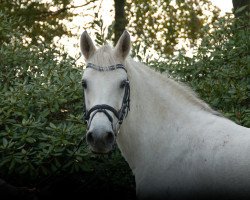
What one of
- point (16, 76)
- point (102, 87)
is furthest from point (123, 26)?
point (102, 87)

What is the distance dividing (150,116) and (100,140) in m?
0.72

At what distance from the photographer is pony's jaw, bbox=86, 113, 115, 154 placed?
13.6ft

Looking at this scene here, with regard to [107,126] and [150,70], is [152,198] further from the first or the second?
[150,70]

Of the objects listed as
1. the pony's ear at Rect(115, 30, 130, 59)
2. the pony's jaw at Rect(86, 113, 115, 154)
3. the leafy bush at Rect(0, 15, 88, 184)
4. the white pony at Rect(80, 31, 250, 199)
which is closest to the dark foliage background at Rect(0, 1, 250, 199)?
the leafy bush at Rect(0, 15, 88, 184)

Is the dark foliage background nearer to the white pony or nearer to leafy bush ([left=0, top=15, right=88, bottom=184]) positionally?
leafy bush ([left=0, top=15, right=88, bottom=184])

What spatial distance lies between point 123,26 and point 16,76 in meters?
4.86

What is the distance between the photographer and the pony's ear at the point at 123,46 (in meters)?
4.72

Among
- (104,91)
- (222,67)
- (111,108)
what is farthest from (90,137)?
(222,67)

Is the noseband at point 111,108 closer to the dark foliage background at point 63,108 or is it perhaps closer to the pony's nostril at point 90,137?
the pony's nostril at point 90,137

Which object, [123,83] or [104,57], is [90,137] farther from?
[104,57]

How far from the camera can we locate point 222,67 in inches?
292

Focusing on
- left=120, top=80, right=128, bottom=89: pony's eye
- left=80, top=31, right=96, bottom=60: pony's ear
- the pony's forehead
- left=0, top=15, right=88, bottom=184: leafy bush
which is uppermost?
left=80, top=31, right=96, bottom=60: pony's ear

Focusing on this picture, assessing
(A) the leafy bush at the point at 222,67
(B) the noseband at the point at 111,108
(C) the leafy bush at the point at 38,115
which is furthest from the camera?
(A) the leafy bush at the point at 222,67

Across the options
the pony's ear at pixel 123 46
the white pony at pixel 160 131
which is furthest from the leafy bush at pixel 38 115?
the pony's ear at pixel 123 46
